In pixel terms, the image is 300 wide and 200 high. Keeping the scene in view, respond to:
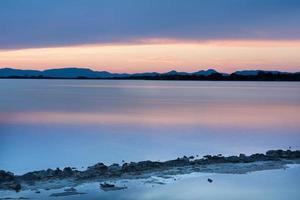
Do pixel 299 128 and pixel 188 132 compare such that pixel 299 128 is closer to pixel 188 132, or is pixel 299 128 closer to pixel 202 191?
pixel 188 132

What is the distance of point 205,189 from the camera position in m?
10.6

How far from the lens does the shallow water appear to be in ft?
32.3

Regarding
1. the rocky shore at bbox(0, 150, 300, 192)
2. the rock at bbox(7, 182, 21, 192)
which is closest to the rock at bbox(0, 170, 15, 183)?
the rocky shore at bbox(0, 150, 300, 192)

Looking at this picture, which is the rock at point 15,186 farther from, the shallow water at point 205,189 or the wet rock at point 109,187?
the wet rock at point 109,187

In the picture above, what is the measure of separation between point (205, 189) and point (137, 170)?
2.54 metres

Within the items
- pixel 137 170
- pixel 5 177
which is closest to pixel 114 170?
pixel 137 170

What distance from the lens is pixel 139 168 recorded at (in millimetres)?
12750

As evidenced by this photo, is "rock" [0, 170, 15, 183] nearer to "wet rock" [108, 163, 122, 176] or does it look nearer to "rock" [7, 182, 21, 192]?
"rock" [7, 182, 21, 192]

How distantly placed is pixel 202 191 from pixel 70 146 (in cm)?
1024

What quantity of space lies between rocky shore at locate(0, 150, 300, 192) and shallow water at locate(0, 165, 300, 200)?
0.54 m

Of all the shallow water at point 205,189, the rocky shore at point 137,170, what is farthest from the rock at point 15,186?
the shallow water at point 205,189

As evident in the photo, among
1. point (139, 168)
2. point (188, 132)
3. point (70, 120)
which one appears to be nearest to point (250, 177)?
point (139, 168)

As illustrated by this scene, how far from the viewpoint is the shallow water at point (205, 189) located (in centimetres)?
984

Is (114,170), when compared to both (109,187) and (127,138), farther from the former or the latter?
(127,138)
